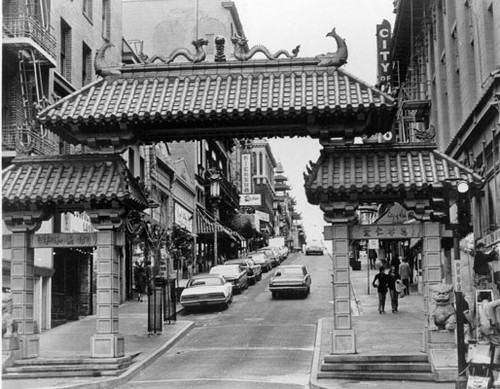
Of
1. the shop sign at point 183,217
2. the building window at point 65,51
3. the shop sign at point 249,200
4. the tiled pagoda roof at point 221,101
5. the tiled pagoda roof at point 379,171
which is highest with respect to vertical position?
the building window at point 65,51

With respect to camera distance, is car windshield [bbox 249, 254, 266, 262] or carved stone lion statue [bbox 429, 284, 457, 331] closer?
carved stone lion statue [bbox 429, 284, 457, 331]

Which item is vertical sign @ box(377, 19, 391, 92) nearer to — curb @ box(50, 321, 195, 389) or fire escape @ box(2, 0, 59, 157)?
fire escape @ box(2, 0, 59, 157)

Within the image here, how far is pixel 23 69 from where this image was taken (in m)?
26.8

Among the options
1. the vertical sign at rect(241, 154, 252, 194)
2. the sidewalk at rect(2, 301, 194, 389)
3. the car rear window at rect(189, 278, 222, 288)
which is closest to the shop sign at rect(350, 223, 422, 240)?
the sidewalk at rect(2, 301, 194, 389)

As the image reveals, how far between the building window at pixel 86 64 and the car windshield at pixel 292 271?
45.5 feet

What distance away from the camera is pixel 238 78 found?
63.3 feet

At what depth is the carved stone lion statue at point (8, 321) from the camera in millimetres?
18453

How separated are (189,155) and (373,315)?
126 feet

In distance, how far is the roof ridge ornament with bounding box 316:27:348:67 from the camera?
19.4 m

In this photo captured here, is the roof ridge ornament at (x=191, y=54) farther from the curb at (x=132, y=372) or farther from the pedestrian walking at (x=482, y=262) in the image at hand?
the pedestrian walking at (x=482, y=262)

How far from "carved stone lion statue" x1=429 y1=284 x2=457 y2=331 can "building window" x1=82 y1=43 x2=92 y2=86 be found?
22.8 m

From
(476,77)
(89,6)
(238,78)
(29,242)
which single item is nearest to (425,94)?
(476,77)

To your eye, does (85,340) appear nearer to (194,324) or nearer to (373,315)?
(194,324)

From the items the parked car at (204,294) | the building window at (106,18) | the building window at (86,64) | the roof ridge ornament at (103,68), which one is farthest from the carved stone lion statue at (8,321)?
the building window at (106,18)
